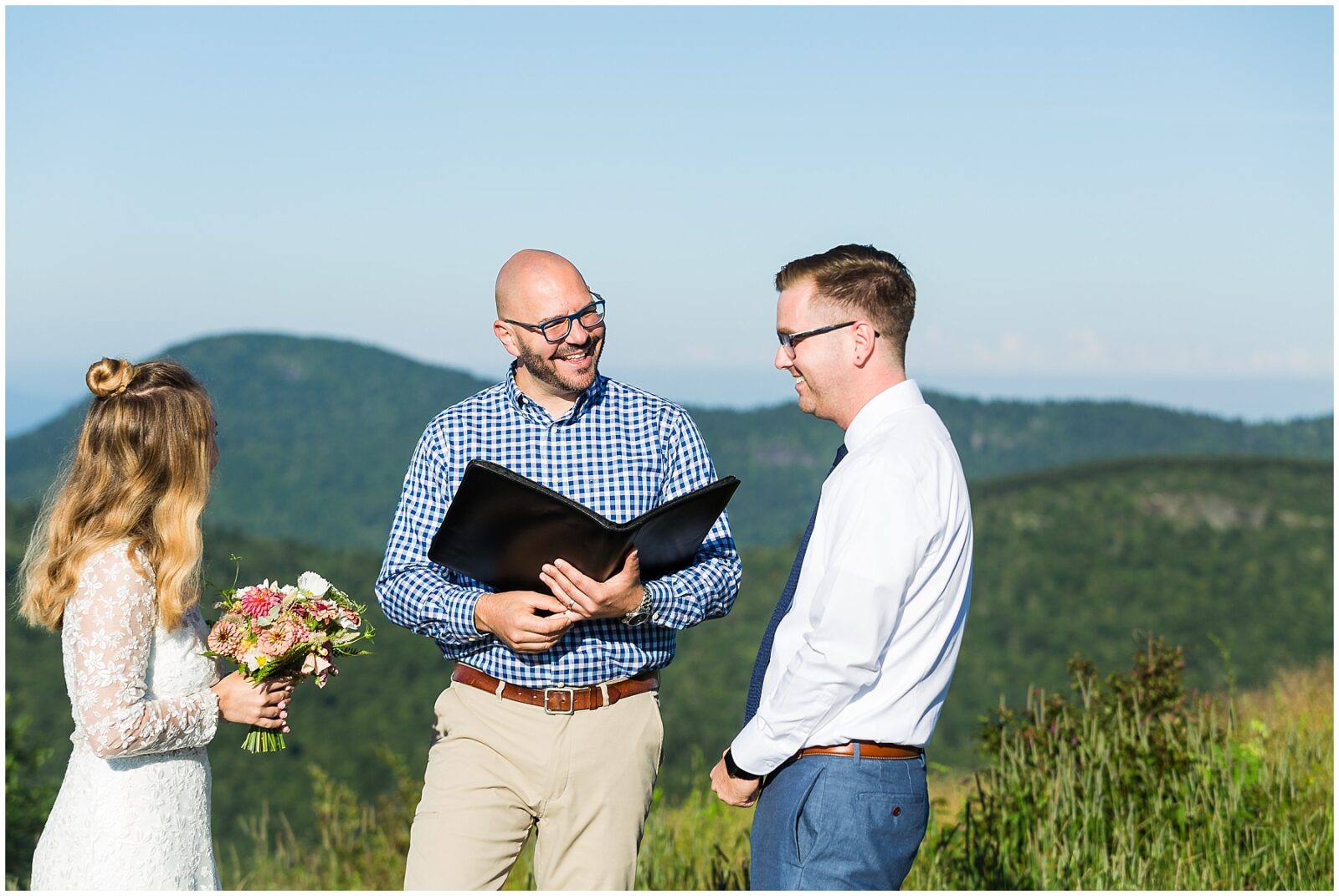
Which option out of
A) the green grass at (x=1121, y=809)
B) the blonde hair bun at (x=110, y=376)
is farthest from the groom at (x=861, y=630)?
the green grass at (x=1121, y=809)

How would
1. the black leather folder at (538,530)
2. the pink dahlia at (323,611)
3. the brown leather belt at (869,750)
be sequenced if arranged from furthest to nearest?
the pink dahlia at (323,611), the black leather folder at (538,530), the brown leather belt at (869,750)

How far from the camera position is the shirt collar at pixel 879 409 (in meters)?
3.06

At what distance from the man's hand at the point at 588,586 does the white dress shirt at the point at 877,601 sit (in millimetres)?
519

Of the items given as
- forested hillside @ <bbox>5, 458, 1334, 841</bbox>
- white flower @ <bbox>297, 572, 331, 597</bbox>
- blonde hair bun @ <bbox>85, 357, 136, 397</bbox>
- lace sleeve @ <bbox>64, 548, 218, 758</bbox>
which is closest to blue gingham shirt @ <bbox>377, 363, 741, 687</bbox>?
white flower @ <bbox>297, 572, 331, 597</bbox>

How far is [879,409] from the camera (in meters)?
3.08

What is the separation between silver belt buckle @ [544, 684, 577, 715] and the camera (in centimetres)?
369

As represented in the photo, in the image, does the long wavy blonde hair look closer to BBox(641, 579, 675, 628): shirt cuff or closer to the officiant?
the officiant

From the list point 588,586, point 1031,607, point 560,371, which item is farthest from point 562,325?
point 1031,607

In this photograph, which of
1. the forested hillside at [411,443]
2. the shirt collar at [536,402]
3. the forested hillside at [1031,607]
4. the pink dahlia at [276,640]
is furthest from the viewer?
the forested hillside at [411,443]

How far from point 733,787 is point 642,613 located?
63cm

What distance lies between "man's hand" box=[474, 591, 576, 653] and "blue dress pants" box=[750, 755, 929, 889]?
2.48 ft

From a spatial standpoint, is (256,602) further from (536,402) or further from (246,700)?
(536,402)

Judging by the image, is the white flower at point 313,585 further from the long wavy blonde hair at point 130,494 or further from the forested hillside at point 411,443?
the forested hillside at point 411,443

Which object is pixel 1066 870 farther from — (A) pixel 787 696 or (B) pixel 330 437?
(B) pixel 330 437
